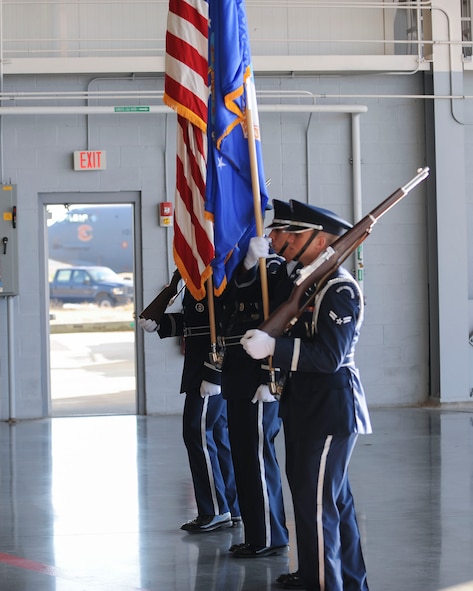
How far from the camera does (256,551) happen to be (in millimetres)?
4727

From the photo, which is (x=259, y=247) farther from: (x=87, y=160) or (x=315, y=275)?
(x=87, y=160)

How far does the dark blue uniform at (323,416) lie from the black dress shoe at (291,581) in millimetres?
446

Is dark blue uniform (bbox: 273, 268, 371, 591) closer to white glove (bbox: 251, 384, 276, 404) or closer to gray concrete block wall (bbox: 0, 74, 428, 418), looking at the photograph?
white glove (bbox: 251, 384, 276, 404)

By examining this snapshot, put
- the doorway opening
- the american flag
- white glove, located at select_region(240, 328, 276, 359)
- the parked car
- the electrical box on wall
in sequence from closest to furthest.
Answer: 1. white glove, located at select_region(240, 328, 276, 359)
2. the american flag
3. the electrical box on wall
4. the doorway opening
5. the parked car

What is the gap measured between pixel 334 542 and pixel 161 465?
144 inches

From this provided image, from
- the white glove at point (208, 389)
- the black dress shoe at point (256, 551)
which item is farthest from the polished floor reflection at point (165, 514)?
the white glove at point (208, 389)

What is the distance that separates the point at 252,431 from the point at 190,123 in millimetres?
1717

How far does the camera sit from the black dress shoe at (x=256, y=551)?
4711 millimetres

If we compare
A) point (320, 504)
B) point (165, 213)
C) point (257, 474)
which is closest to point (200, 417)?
point (257, 474)

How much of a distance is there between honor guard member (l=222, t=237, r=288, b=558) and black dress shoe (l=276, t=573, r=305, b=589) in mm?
420

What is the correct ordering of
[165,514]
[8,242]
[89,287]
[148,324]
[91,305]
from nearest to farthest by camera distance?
[148,324], [165,514], [8,242], [89,287], [91,305]

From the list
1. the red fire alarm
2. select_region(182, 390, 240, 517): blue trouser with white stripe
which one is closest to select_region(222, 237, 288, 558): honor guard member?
select_region(182, 390, 240, 517): blue trouser with white stripe

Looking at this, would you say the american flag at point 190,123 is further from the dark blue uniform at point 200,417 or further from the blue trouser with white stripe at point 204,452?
the blue trouser with white stripe at point 204,452

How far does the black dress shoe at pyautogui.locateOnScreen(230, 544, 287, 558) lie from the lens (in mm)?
4711
